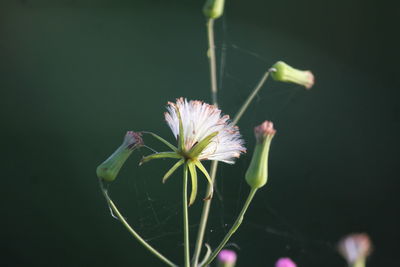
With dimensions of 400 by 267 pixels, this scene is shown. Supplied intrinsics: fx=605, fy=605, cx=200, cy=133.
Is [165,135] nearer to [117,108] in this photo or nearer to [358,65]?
[117,108]

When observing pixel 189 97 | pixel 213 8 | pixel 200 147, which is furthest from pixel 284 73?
pixel 189 97

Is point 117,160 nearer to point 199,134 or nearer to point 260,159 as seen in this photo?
point 199,134

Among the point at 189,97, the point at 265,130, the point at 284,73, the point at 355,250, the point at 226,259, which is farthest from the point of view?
the point at 189,97

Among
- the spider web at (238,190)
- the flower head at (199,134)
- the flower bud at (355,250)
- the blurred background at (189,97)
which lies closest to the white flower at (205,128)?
Result: the flower head at (199,134)

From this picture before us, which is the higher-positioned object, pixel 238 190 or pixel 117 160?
pixel 238 190

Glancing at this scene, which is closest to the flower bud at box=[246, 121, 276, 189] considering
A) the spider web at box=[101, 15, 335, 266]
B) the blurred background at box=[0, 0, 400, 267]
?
the spider web at box=[101, 15, 335, 266]

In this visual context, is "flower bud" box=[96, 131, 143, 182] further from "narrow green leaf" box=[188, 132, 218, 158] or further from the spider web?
the spider web
